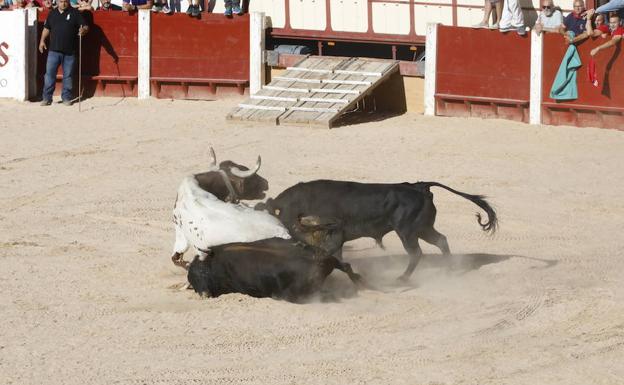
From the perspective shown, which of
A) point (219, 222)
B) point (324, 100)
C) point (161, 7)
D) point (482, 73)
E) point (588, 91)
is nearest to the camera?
point (219, 222)

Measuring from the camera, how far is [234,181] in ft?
29.7

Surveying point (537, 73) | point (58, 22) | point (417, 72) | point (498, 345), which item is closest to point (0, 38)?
point (58, 22)

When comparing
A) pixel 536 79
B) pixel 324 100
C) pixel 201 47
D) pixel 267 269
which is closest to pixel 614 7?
pixel 536 79

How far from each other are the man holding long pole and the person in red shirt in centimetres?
641

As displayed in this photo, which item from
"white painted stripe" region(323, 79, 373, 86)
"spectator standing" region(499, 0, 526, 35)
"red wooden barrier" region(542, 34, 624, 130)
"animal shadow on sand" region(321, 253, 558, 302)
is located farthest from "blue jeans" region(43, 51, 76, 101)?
"animal shadow on sand" region(321, 253, 558, 302)

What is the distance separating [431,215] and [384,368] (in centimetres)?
205

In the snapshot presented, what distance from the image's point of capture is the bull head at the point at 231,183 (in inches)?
352

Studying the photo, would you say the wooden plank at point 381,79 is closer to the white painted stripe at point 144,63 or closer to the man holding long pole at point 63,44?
the white painted stripe at point 144,63

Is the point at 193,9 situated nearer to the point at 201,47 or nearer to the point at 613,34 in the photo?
the point at 201,47

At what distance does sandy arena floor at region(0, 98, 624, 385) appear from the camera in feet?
24.0

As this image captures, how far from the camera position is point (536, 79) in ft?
49.9

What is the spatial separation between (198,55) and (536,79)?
4.43 m

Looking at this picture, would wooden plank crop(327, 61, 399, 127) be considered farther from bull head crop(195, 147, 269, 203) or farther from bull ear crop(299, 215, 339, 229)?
bull ear crop(299, 215, 339, 229)

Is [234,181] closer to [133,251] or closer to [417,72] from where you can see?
[133,251]
